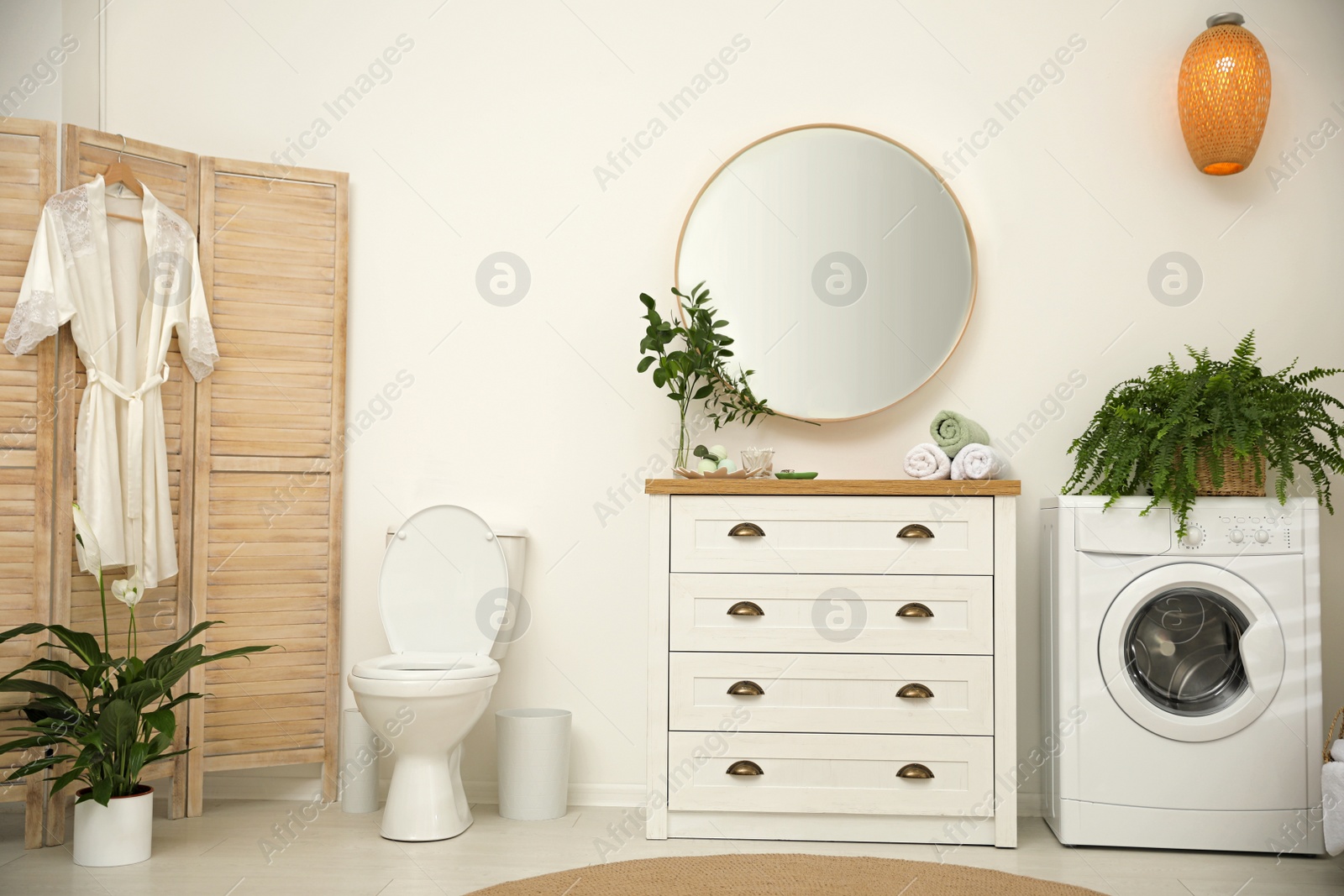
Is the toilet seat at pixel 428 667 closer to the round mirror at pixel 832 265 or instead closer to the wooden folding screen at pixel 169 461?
the wooden folding screen at pixel 169 461

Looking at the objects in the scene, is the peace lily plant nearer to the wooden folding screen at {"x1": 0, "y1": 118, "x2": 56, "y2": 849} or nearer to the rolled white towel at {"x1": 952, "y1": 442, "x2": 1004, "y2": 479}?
the wooden folding screen at {"x1": 0, "y1": 118, "x2": 56, "y2": 849}

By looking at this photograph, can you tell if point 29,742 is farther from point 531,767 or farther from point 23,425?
point 531,767

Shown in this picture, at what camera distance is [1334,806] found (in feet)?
7.00

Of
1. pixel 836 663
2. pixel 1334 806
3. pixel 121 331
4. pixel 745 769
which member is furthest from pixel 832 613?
pixel 121 331

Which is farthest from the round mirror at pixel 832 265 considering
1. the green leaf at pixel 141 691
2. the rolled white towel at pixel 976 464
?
the green leaf at pixel 141 691

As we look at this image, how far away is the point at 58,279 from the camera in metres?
2.47

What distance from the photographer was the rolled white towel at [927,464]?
252 centimetres

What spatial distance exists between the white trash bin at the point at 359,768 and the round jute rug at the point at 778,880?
32.4 inches

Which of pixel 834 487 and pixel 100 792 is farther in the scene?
pixel 834 487

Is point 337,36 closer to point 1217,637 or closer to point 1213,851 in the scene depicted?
point 1217,637

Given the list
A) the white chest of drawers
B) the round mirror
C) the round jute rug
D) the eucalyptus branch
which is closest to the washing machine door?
the white chest of drawers

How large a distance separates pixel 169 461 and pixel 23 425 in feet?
1.20

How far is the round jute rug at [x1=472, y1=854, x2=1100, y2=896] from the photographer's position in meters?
2.06

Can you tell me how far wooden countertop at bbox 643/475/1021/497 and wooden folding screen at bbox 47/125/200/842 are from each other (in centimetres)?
141
